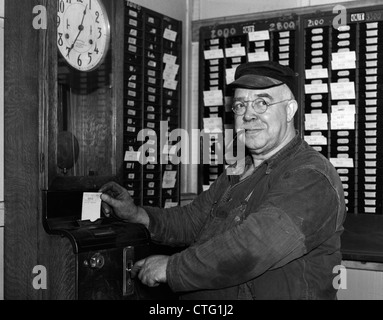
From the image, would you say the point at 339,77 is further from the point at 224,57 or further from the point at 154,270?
the point at 154,270

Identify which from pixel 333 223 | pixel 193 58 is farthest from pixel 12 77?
pixel 193 58

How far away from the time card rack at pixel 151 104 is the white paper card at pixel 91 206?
52 centimetres

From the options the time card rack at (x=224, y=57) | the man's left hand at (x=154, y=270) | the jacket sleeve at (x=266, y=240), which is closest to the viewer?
the jacket sleeve at (x=266, y=240)

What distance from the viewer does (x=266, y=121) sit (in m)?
2.20

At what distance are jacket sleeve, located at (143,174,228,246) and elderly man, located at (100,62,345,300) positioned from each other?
1cm

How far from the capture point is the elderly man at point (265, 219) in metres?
1.83

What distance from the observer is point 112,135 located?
243 cm

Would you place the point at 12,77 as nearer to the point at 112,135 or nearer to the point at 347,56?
the point at 112,135

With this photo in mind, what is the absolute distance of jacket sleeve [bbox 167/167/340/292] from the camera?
5.93 ft

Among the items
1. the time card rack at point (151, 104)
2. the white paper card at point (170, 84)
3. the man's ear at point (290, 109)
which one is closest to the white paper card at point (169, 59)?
the time card rack at point (151, 104)

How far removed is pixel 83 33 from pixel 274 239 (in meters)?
1.19

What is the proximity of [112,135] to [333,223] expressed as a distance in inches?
40.7

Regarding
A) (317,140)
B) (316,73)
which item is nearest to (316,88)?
(316,73)

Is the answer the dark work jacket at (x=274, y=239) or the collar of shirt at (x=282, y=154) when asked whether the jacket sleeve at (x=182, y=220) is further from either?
the collar of shirt at (x=282, y=154)
